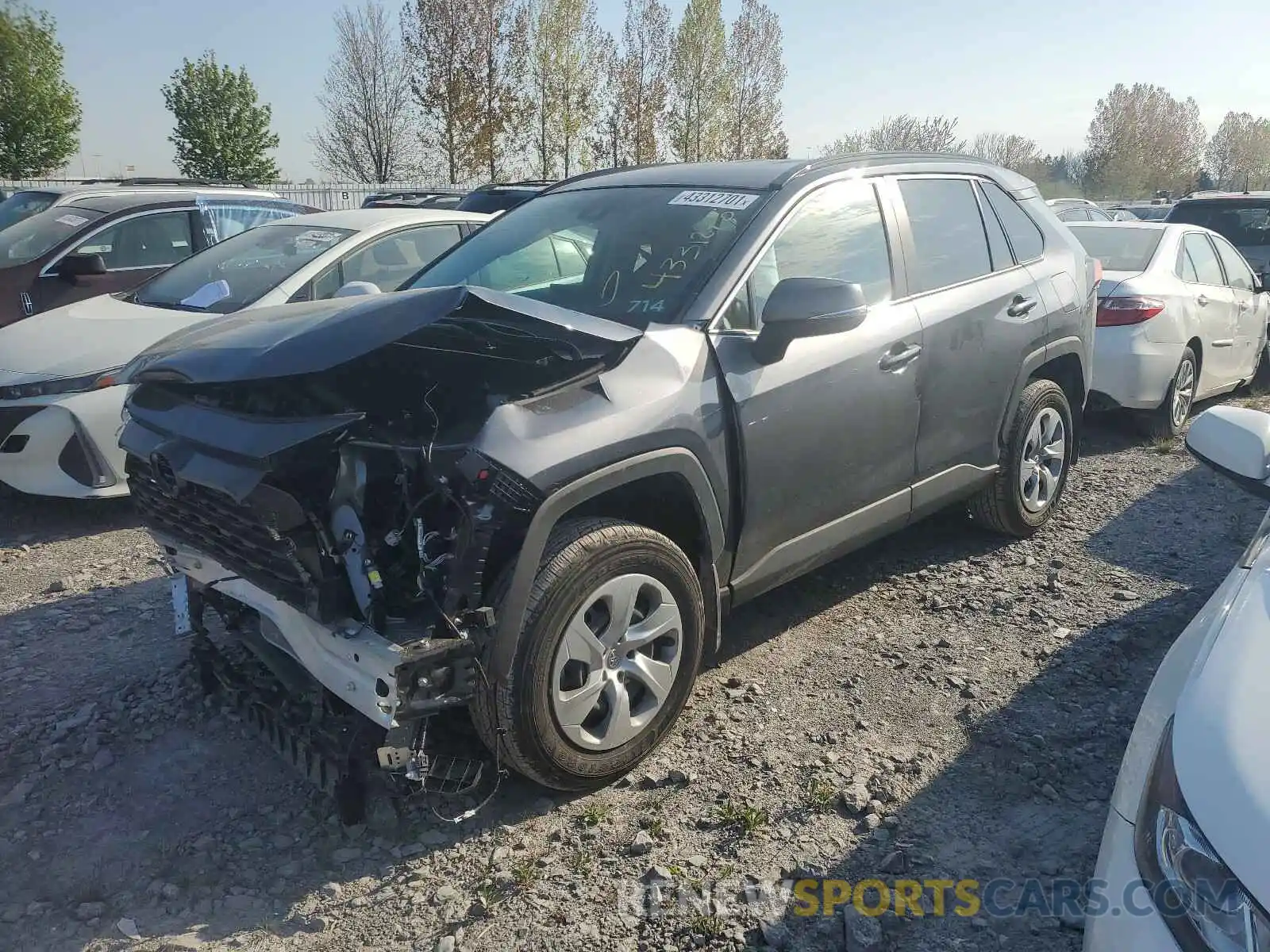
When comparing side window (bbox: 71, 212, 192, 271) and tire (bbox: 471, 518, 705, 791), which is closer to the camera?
tire (bbox: 471, 518, 705, 791)

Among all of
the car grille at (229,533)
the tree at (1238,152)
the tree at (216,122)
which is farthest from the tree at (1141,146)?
the car grille at (229,533)

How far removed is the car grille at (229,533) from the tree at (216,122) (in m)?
29.9

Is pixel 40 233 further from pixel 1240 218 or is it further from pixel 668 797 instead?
pixel 1240 218

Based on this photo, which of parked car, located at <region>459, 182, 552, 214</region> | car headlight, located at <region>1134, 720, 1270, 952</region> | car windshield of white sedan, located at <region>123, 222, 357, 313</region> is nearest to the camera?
car headlight, located at <region>1134, 720, 1270, 952</region>

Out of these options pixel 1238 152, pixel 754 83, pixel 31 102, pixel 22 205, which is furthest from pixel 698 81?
pixel 1238 152

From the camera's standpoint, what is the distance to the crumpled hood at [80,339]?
511 cm

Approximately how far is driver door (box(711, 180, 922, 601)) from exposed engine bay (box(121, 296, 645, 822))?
24.5 inches

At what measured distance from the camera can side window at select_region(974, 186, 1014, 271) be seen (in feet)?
15.3

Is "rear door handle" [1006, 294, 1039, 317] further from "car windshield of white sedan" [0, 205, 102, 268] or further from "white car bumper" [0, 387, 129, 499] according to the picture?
"car windshield of white sedan" [0, 205, 102, 268]

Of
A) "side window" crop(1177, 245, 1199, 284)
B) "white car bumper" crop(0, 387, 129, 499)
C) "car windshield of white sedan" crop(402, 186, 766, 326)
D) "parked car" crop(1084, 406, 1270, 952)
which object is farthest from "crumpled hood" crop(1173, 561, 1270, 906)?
"side window" crop(1177, 245, 1199, 284)

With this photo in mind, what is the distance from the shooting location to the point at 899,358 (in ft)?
12.7

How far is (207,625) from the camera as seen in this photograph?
392cm

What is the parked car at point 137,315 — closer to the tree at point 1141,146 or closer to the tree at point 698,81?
the tree at point 698,81

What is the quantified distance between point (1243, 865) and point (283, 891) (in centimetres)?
230
